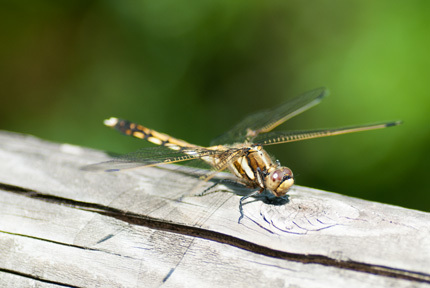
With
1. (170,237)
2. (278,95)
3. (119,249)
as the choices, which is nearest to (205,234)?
(170,237)

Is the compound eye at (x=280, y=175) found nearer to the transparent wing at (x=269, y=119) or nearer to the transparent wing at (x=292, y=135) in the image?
the transparent wing at (x=292, y=135)

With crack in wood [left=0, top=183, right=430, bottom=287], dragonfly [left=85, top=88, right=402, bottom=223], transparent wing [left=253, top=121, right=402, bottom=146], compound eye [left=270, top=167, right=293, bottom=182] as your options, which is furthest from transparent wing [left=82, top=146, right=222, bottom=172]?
compound eye [left=270, top=167, right=293, bottom=182]

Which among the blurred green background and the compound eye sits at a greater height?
the blurred green background

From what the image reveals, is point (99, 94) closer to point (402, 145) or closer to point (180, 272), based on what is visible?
point (402, 145)

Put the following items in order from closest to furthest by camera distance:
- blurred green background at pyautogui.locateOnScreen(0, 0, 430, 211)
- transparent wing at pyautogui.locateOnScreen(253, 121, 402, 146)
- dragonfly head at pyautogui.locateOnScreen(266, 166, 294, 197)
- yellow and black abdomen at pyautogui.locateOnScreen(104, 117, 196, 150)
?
dragonfly head at pyautogui.locateOnScreen(266, 166, 294, 197)
transparent wing at pyautogui.locateOnScreen(253, 121, 402, 146)
yellow and black abdomen at pyautogui.locateOnScreen(104, 117, 196, 150)
blurred green background at pyautogui.locateOnScreen(0, 0, 430, 211)


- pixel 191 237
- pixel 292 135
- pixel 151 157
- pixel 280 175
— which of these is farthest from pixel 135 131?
pixel 191 237

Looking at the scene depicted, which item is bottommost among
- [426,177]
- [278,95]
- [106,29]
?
[426,177]

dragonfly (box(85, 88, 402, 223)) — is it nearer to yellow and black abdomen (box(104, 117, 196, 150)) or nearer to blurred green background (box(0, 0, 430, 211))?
yellow and black abdomen (box(104, 117, 196, 150))
